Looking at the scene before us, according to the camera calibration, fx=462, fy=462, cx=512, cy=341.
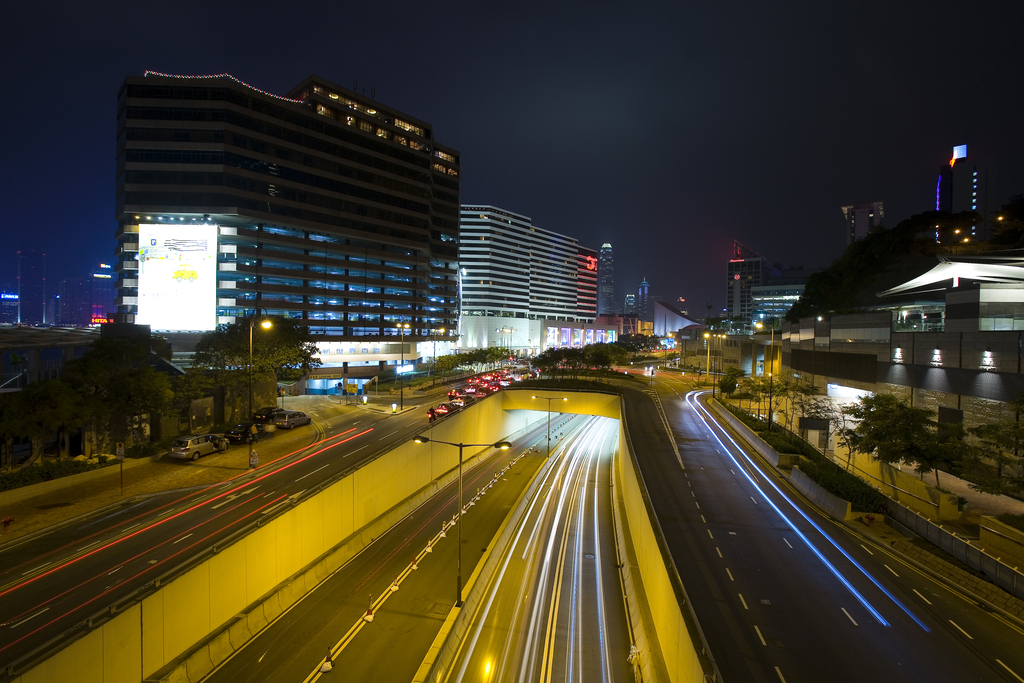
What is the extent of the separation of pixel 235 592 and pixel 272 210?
2704 inches

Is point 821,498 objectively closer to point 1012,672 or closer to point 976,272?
point 1012,672

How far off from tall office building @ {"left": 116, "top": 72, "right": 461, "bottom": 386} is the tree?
243 ft

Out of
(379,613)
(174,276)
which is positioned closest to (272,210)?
(174,276)

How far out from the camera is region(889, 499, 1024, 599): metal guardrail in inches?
624

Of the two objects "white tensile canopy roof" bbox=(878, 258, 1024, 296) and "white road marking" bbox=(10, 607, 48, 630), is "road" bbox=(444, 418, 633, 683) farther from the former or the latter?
"white tensile canopy roof" bbox=(878, 258, 1024, 296)

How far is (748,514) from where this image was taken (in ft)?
75.3

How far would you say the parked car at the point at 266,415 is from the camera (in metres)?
37.7

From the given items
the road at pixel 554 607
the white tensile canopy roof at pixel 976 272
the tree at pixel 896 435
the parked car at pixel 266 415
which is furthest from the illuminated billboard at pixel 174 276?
the white tensile canopy roof at pixel 976 272

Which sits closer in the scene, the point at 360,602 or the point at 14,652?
the point at 14,652

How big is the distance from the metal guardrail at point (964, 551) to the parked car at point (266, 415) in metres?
41.2

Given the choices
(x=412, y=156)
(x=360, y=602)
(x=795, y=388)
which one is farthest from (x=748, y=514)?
(x=412, y=156)

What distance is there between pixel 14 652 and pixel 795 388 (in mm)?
52585

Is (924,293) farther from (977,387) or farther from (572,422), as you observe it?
(572,422)

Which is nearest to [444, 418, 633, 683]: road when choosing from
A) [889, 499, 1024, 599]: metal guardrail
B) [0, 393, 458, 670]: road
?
[0, 393, 458, 670]: road
